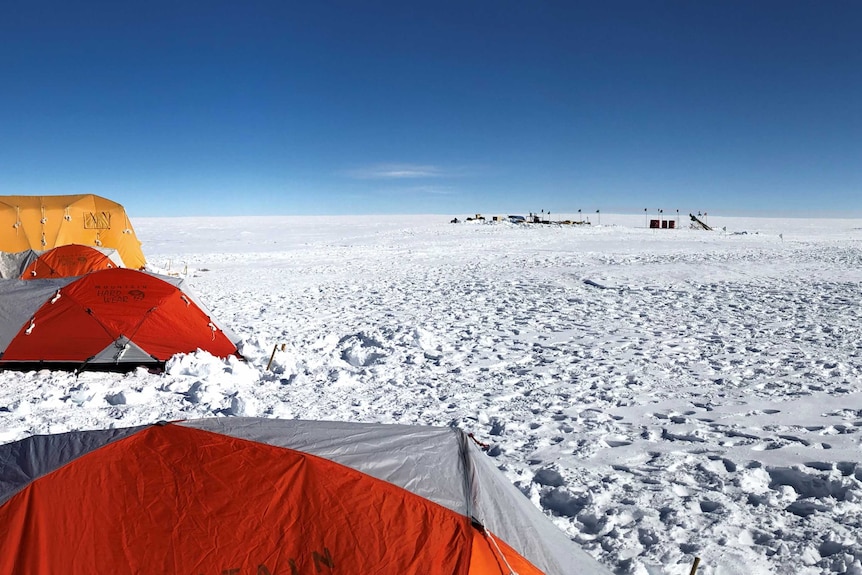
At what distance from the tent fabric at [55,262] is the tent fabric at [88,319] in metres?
6.01

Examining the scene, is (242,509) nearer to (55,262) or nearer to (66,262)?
(66,262)

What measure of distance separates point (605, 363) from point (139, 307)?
21.2 ft

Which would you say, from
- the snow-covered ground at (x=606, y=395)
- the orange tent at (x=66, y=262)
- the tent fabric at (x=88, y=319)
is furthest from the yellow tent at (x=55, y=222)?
the tent fabric at (x=88, y=319)

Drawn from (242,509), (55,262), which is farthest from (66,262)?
(242,509)

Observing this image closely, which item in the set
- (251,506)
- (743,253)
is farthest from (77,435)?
(743,253)

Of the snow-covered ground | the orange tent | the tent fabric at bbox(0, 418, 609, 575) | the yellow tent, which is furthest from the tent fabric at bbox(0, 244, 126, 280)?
the tent fabric at bbox(0, 418, 609, 575)

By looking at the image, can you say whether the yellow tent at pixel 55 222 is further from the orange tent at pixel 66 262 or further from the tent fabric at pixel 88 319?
the tent fabric at pixel 88 319

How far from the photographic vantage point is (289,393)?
648cm

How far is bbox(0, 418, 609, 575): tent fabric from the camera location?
2328 millimetres

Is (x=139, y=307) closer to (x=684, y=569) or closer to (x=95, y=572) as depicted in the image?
(x=95, y=572)

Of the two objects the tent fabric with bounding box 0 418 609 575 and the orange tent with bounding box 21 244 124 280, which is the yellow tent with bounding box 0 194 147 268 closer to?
the orange tent with bounding box 21 244 124 280

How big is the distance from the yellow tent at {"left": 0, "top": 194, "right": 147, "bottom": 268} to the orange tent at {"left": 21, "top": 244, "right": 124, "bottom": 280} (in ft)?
14.6

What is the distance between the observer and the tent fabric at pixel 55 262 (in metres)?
11.9

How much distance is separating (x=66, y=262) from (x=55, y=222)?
5763mm
